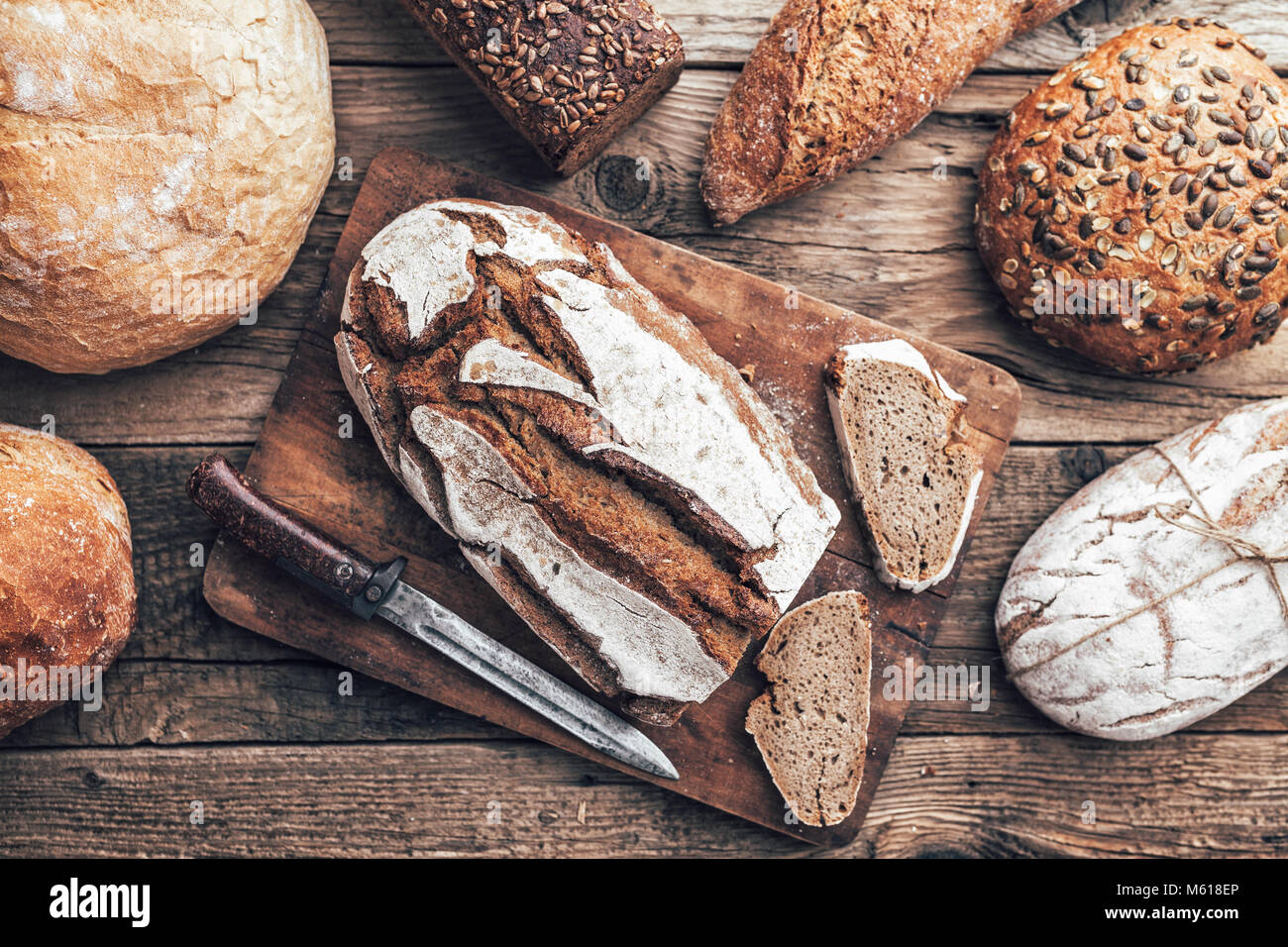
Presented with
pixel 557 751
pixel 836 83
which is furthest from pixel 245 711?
pixel 836 83

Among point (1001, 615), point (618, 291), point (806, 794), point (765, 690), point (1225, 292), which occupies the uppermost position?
point (1225, 292)

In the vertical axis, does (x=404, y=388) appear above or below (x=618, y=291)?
below

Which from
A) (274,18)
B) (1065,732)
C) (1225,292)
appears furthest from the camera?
(1065,732)

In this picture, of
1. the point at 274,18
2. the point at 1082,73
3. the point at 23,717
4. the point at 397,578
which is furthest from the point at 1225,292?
the point at 23,717

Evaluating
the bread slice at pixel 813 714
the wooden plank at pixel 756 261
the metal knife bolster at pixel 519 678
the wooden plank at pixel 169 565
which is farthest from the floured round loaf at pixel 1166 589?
the wooden plank at pixel 169 565

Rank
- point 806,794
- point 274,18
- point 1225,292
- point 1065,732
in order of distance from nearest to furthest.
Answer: point 274,18 < point 1225,292 < point 806,794 < point 1065,732

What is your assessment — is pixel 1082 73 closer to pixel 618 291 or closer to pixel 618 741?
pixel 618 291

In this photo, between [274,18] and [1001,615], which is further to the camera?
[1001,615]

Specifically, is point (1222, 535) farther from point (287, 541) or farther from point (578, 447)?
point (287, 541)
